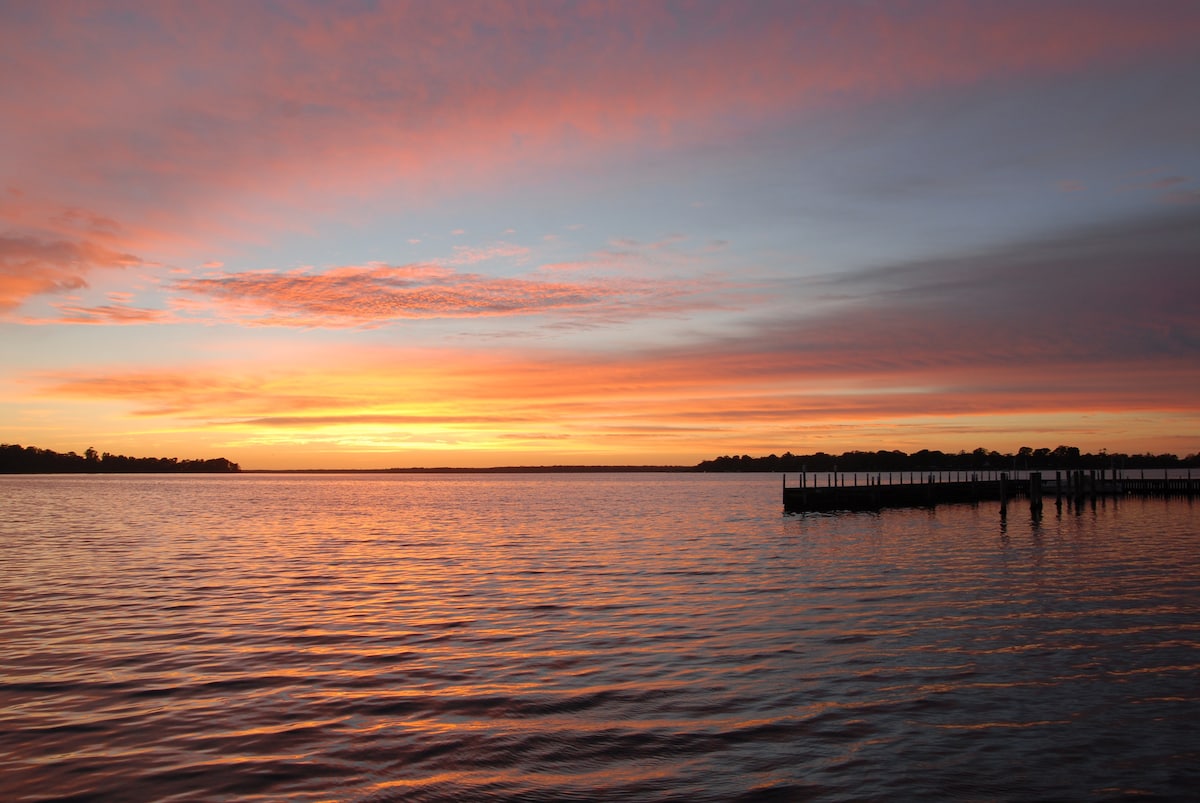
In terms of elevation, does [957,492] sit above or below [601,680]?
above

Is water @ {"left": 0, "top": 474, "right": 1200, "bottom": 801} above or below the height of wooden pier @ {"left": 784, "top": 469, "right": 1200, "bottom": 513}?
below

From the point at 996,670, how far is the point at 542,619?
11170mm

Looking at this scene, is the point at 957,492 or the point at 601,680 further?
the point at 957,492

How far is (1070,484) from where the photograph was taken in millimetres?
79938

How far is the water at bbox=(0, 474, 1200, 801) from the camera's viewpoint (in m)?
10.8

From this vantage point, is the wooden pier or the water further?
the wooden pier

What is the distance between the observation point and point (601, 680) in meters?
15.6

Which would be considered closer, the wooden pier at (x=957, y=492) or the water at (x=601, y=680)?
the water at (x=601, y=680)

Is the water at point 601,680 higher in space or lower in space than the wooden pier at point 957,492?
lower

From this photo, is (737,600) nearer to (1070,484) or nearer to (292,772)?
(292,772)

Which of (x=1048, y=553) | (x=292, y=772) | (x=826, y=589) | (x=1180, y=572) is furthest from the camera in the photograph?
(x=1048, y=553)

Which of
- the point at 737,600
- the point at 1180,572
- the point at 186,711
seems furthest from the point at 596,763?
the point at 1180,572

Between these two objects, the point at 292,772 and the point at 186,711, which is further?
the point at 186,711

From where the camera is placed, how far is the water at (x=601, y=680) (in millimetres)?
10836
